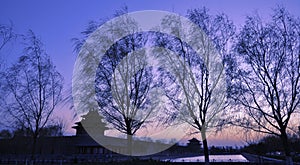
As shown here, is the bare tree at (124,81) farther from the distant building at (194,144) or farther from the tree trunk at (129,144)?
the distant building at (194,144)

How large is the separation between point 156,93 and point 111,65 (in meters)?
3.19

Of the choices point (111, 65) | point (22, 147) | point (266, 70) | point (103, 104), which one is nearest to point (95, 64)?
point (111, 65)

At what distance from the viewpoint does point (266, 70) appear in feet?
Result: 46.4

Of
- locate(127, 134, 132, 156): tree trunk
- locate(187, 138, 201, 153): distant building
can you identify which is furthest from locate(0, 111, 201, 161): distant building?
locate(127, 134, 132, 156): tree trunk

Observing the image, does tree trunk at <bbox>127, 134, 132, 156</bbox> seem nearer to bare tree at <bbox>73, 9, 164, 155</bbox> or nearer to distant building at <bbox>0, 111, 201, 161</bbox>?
bare tree at <bbox>73, 9, 164, 155</bbox>

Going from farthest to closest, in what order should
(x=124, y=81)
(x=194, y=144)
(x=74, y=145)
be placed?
(x=194, y=144)
(x=74, y=145)
(x=124, y=81)

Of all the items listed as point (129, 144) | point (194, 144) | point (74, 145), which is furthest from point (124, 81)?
point (194, 144)

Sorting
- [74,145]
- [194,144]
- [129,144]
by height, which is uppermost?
[129,144]

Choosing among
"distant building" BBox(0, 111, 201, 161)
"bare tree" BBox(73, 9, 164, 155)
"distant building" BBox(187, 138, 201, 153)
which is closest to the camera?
"bare tree" BBox(73, 9, 164, 155)

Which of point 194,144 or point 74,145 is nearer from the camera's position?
point 74,145

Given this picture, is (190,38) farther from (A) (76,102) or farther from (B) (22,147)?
(B) (22,147)

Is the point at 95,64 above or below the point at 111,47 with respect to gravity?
below

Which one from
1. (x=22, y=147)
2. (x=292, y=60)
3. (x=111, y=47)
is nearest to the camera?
(x=292, y=60)

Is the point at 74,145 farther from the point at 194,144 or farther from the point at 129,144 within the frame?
the point at 194,144
